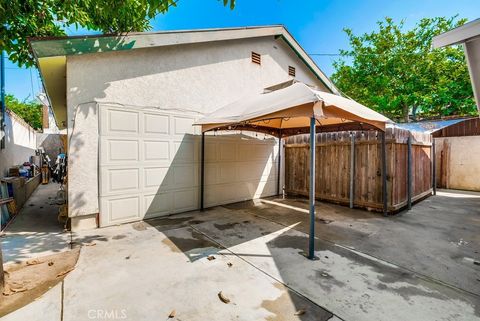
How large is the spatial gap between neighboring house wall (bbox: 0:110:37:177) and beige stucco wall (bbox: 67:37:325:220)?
4046 mm

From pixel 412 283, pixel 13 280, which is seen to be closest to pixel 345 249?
pixel 412 283

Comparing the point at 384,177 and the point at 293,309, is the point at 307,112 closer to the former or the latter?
the point at 293,309

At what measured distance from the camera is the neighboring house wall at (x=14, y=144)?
7.18 metres

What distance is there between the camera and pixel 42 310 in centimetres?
223

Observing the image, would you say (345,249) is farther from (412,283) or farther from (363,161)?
(363,161)

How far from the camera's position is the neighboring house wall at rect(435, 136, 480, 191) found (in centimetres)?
909

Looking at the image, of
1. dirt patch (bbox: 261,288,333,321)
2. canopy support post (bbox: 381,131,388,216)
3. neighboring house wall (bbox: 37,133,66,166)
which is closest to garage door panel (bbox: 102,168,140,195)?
dirt patch (bbox: 261,288,333,321)

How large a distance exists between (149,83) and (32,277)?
4.05 meters

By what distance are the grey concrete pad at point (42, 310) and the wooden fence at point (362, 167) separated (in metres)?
6.43

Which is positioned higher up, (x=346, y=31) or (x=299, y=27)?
(x=346, y=31)

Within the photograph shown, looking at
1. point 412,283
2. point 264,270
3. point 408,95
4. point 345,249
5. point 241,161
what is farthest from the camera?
point 408,95

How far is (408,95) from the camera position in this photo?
49.1 ft

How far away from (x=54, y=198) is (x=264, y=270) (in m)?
7.85

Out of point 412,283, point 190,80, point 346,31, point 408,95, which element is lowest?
point 412,283
